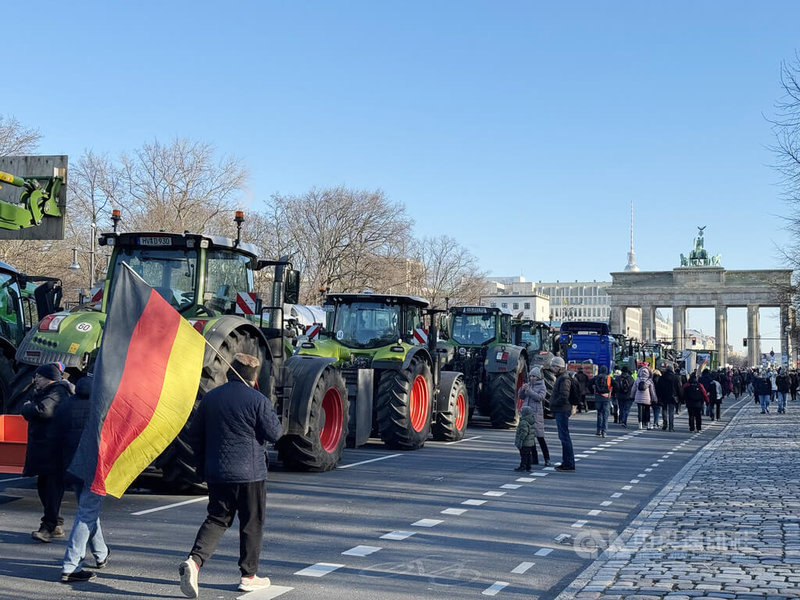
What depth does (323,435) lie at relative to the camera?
14.3 metres

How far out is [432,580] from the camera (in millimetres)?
7520

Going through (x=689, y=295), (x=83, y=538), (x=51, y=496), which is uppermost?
(x=689, y=295)

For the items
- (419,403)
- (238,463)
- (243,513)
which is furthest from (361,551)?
(419,403)

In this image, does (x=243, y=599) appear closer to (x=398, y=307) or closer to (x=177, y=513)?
(x=177, y=513)

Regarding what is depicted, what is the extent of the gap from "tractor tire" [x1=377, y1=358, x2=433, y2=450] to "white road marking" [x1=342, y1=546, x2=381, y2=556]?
26.2 ft

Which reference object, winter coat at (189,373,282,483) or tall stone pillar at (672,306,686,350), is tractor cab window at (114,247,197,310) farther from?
tall stone pillar at (672,306,686,350)

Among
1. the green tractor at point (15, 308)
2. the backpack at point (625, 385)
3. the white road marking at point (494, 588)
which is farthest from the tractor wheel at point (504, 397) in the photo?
the white road marking at point (494, 588)

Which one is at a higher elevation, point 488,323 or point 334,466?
point 488,323

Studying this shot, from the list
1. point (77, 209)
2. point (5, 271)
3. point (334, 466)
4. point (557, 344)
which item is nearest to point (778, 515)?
point (334, 466)

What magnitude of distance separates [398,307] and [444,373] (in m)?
1.90

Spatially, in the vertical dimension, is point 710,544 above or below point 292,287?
below

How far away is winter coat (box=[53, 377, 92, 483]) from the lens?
332 inches

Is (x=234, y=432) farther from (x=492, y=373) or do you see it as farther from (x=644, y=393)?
(x=644, y=393)

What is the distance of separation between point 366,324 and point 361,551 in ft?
32.6
